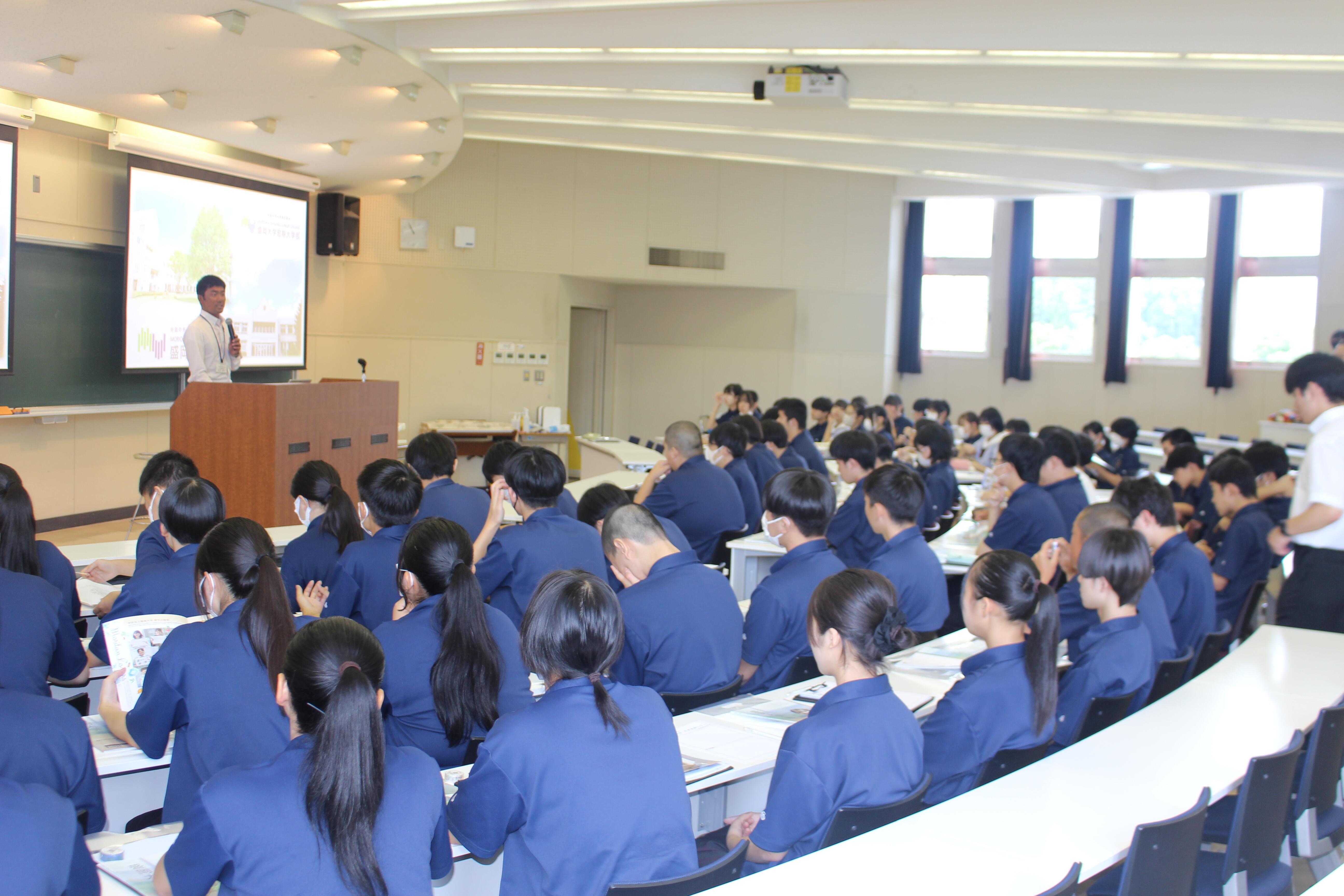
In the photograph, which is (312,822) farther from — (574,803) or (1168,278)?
(1168,278)

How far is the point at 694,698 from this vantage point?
9.29 feet

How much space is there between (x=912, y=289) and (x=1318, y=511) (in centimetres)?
1022

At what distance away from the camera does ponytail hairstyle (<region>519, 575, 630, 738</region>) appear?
1859 mm

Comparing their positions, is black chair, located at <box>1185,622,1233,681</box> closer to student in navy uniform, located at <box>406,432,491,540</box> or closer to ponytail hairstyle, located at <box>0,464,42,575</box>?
student in navy uniform, located at <box>406,432,491,540</box>

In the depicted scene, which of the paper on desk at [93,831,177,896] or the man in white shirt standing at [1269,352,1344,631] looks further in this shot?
the man in white shirt standing at [1269,352,1344,631]

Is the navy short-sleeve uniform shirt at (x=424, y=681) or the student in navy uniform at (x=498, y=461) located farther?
the student in navy uniform at (x=498, y=461)

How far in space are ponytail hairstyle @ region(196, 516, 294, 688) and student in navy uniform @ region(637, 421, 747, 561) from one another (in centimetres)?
316

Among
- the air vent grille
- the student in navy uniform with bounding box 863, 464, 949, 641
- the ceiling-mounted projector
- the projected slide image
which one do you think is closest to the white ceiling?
the ceiling-mounted projector

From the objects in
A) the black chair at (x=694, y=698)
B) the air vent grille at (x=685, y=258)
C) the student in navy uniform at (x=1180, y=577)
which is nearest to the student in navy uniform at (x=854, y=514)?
the student in navy uniform at (x=1180, y=577)

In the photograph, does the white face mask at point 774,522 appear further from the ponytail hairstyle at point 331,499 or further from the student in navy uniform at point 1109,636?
the ponytail hairstyle at point 331,499

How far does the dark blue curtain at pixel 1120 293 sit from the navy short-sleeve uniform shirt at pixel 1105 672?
36.0 feet

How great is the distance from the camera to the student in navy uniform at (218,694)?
2.14 meters

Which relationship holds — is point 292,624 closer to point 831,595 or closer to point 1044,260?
point 831,595

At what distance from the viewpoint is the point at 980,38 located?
228 inches
